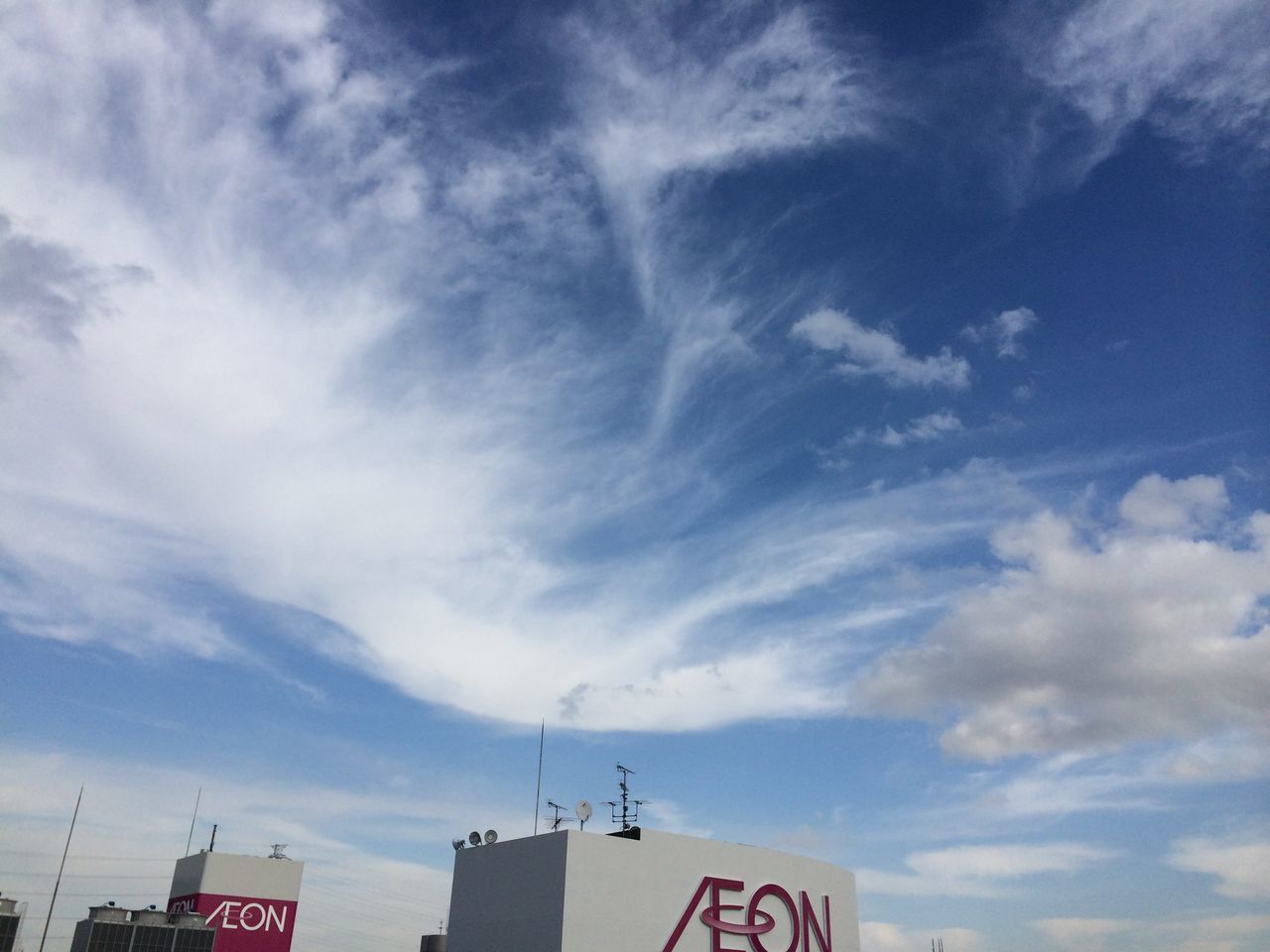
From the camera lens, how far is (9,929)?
5581 cm

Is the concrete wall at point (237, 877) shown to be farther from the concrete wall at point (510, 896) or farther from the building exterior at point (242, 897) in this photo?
the concrete wall at point (510, 896)

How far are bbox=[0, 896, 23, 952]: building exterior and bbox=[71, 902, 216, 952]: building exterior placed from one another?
884 centimetres

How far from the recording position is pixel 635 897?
39.6 metres

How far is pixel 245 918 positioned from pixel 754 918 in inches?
2237

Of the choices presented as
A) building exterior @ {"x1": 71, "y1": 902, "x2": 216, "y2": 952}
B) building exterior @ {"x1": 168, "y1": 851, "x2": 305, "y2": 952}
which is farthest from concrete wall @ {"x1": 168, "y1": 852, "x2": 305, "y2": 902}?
building exterior @ {"x1": 71, "y1": 902, "x2": 216, "y2": 952}

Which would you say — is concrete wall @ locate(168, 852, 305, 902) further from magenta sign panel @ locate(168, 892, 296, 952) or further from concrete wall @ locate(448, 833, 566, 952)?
concrete wall @ locate(448, 833, 566, 952)

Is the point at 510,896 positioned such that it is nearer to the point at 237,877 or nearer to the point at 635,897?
the point at 635,897

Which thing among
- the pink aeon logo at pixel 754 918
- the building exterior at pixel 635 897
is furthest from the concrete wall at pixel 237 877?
the pink aeon logo at pixel 754 918

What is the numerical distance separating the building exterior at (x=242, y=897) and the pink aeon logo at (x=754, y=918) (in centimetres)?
5556

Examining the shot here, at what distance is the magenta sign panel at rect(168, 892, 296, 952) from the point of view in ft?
254

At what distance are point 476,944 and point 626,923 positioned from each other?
7.63 metres

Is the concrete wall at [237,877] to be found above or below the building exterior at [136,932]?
above

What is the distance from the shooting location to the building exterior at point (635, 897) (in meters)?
38.1

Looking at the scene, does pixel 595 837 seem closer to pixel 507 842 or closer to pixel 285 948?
pixel 507 842
